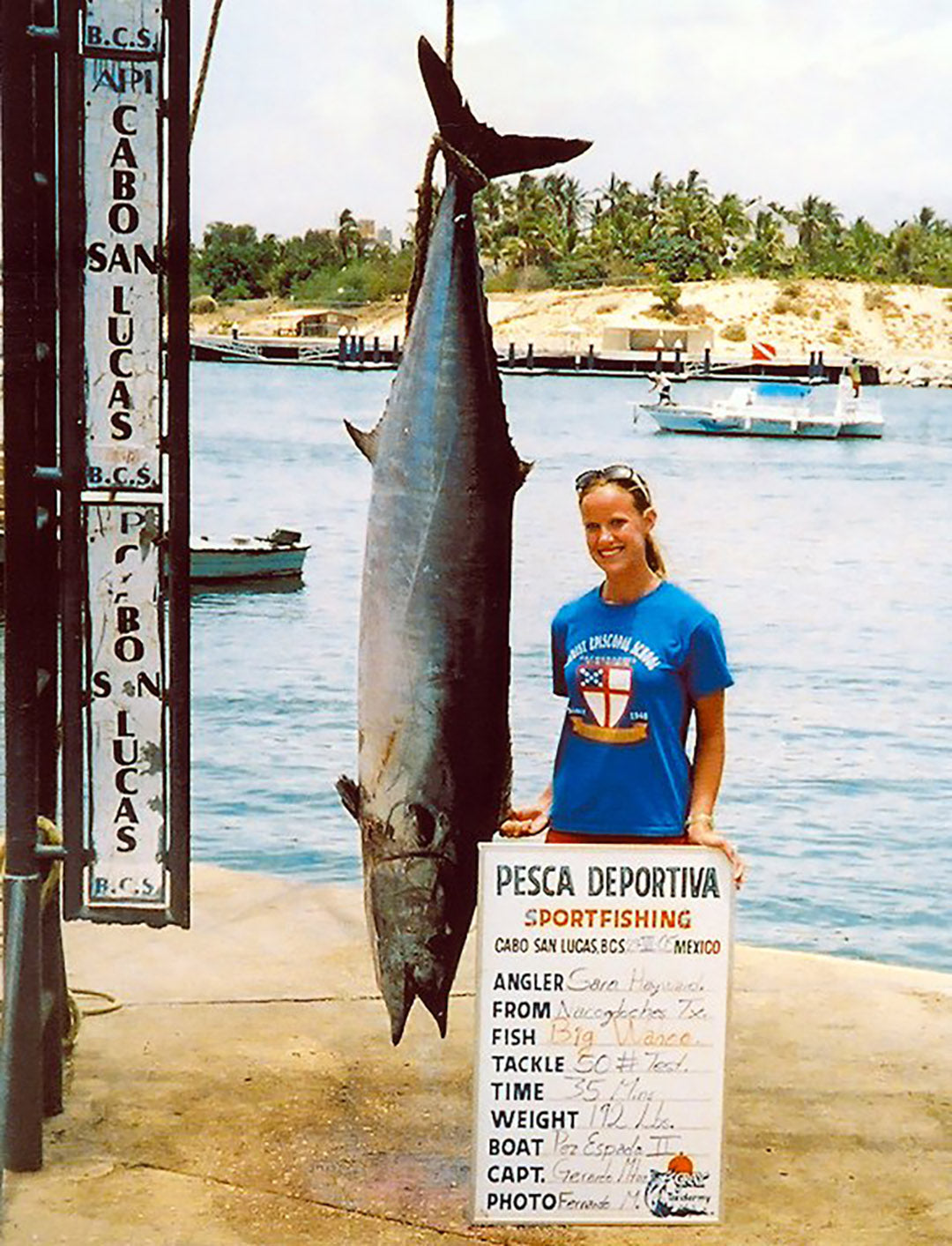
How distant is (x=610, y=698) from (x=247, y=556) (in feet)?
59.1

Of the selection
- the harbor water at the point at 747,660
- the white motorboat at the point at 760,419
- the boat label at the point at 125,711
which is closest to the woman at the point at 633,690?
the boat label at the point at 125,711

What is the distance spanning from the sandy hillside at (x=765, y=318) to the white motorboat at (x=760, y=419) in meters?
23.1

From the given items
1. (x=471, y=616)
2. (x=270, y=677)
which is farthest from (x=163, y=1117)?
(x=270, y=677)

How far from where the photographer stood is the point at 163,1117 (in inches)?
156

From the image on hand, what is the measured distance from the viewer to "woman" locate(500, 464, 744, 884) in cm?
342

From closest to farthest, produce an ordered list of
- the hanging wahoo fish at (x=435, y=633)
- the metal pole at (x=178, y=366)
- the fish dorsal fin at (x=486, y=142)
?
1. the fish dorsal fin at (x=486, y=142)
2. the hanging wahoo fish at (x=435, y=633)
3. the metal pole at (x=178, y=366)

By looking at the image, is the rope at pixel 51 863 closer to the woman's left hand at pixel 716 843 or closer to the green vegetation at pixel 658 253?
the woman's left hand at pixel 716 843

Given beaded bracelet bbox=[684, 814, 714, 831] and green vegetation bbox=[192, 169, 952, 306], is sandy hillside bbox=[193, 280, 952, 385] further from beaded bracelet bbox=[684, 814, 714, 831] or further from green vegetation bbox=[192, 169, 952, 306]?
beaded bracelet bbox=[684, 814, 714, 831]

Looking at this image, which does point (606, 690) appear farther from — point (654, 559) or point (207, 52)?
point (207, 52)

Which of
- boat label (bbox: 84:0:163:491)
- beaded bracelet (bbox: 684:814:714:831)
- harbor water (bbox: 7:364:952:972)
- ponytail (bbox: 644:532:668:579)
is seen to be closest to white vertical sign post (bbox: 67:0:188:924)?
boat label (bbox: 84:0:163:491)

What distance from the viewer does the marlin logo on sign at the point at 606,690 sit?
3416 millimetres

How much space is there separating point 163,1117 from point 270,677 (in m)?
18.9

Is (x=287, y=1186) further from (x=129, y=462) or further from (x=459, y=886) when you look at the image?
(x=129, y=462)

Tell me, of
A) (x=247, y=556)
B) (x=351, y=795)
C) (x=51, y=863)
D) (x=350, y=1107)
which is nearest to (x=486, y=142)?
(x=351, y=795)
